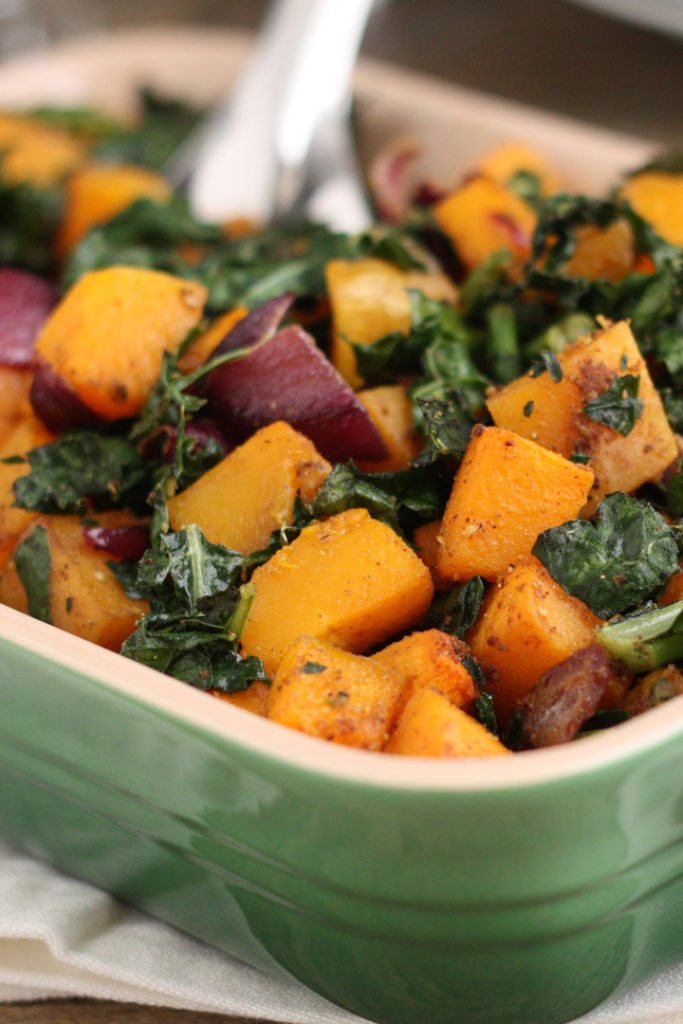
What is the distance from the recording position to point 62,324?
1.87 metres

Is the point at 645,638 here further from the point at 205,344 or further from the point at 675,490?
the point at 205,344

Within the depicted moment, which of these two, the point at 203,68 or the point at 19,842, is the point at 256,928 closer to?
the point at 19,842

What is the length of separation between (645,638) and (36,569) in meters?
0.90

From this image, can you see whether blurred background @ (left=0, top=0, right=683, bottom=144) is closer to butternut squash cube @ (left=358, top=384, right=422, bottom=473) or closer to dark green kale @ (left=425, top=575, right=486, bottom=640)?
butternut squash cube @ (left=358, top=384, right=422, bottom=473)

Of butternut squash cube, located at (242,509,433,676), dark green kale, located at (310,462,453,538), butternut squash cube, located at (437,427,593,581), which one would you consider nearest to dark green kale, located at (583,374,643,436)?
butternut squash cube, located at (437,427,593,581)

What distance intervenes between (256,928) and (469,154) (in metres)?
2.44

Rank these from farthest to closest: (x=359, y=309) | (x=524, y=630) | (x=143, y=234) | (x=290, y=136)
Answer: (x=290, y=136)
(x=143, y=234)
(x=359, y=309)
(x=524, y=630)

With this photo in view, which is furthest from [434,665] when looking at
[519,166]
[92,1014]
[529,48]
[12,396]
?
[529,48]

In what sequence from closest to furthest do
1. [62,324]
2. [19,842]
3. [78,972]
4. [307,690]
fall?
[307,690] → [78,972] → [19,842] → [62,324]

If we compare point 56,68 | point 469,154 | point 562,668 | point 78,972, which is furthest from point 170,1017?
point 56,68

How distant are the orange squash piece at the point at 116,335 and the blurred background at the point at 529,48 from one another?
9.27ft

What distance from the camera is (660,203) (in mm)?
2221

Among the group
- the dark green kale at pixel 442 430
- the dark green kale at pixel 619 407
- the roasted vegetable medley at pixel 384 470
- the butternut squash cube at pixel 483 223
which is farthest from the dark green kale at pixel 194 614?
the butternut squash cube at pixel 483 223

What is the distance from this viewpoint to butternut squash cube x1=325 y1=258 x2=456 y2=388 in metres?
1.91
